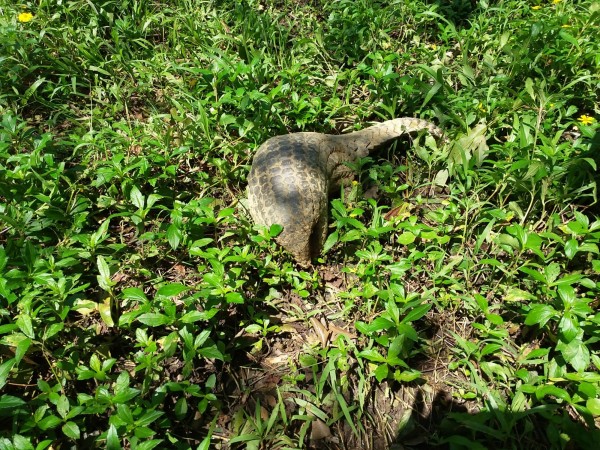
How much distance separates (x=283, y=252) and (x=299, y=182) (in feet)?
1.42

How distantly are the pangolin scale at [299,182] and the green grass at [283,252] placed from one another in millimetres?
119

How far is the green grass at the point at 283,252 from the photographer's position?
2.04 metres

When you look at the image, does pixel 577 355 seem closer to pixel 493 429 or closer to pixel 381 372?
pixel 493 429

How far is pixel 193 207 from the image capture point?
2639 mm

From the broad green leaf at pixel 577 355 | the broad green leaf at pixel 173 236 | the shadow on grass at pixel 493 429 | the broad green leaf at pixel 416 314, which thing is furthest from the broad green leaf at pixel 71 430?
the broad green leaf at pixel 577 355

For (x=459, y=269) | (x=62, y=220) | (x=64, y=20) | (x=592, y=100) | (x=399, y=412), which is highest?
(x=64, y=20)

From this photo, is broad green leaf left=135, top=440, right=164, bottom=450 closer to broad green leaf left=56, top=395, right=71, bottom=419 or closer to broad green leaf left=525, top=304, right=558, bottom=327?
broad green leaf left=56, top=395, right=71, bottom=419

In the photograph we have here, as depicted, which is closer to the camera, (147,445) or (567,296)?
(147,445)

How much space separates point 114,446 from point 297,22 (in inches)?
157

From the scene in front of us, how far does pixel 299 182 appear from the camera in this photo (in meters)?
2.72

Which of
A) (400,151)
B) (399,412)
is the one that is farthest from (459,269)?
(400,151)

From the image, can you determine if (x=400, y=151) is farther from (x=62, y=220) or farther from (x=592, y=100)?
(x=62, y=220)

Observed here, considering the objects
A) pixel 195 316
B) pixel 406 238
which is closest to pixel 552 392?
pixel 406 238

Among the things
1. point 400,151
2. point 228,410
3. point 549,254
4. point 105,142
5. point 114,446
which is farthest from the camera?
point 400,151
